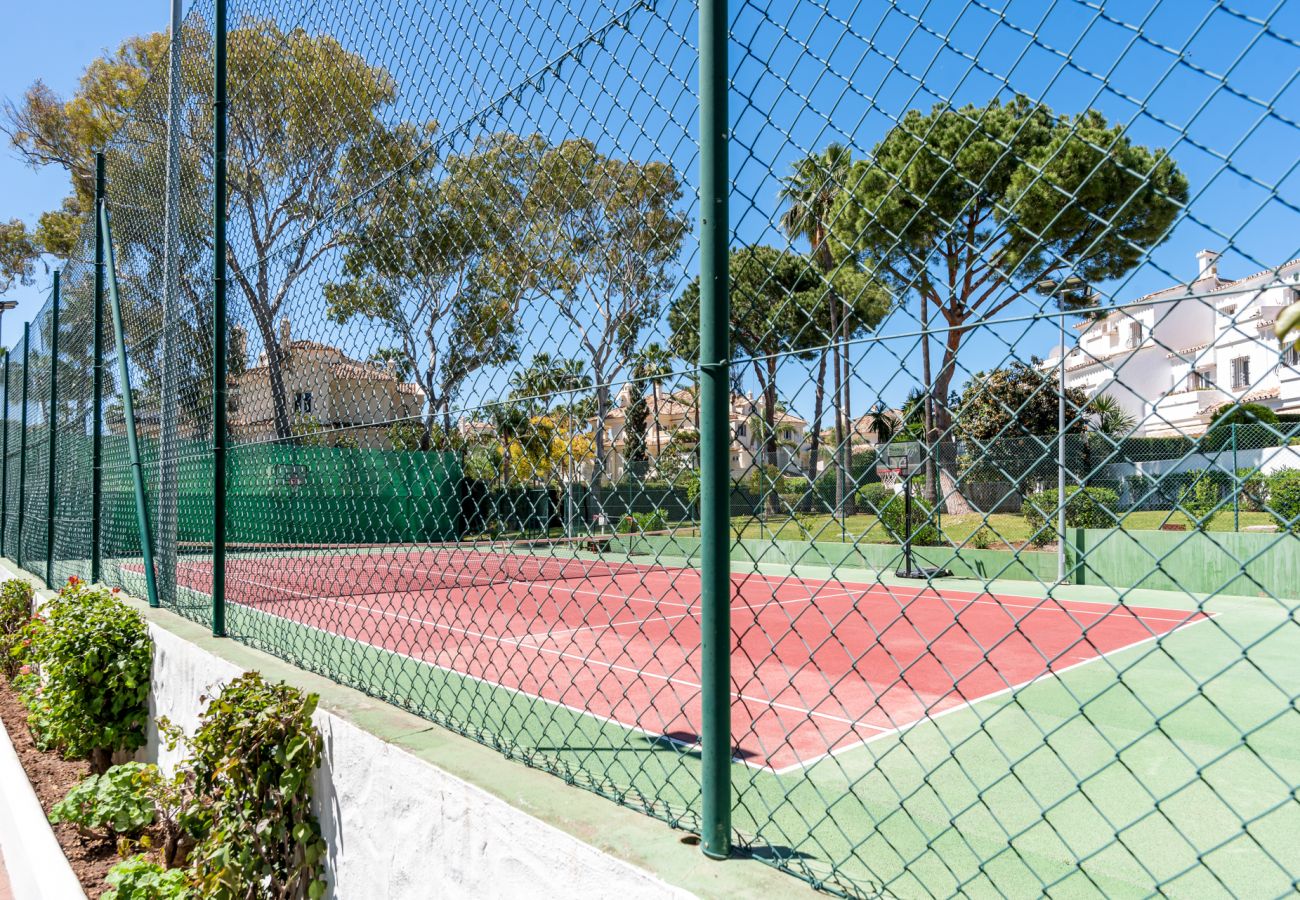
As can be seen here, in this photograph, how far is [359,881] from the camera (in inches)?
87.4

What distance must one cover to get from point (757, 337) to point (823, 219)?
0.95 feet

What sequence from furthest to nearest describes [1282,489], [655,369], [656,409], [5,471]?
[5,471]
[1282,489]
[655,369]
[656,409]

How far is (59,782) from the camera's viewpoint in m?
4.40

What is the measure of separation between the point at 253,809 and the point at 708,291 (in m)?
2.04

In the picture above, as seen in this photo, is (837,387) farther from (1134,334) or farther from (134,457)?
(134,457)

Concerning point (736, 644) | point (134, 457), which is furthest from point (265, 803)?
point (736, 644)

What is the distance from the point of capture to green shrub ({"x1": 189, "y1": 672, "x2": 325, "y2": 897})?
2420 mm

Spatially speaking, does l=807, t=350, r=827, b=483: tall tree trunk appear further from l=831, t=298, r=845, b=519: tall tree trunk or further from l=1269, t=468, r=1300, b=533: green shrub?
l=1269, t=468, r=1300, b=533: green shrub

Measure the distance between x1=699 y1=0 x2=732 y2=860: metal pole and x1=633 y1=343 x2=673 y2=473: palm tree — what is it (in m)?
0.27

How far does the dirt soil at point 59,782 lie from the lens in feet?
11.1

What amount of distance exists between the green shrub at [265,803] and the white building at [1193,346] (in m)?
2.23

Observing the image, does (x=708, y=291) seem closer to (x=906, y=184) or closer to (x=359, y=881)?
(x=906, y=184)

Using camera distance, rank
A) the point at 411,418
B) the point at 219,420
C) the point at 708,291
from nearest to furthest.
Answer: the point at 708,291
the point at 411,418
the point at 219,420

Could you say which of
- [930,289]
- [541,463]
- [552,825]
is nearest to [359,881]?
[552,825]
